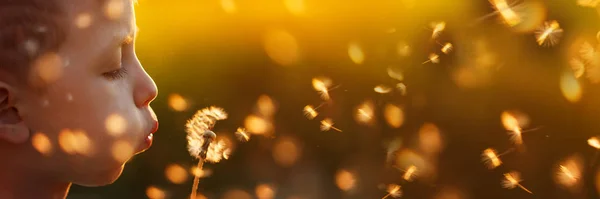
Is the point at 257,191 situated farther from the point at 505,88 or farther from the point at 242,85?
the point at 505,88

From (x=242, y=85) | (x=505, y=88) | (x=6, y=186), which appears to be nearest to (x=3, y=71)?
(x=6, y=186)

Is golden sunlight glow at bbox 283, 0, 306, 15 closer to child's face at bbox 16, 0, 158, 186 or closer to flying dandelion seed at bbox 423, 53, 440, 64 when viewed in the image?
flying dandelion seed at bbox 423, 53, 440, 64

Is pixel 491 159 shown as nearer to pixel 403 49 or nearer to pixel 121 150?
pixel 403 49

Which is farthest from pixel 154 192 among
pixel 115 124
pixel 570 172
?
pixel 570 172

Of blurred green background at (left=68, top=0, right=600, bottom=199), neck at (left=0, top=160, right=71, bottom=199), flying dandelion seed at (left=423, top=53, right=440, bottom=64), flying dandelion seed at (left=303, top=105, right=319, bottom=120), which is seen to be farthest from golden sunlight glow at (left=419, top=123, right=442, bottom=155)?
neck at (left=0, top=160, right=71, bottom=199)

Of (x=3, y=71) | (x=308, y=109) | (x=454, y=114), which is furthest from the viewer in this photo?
(x=308, y=109)

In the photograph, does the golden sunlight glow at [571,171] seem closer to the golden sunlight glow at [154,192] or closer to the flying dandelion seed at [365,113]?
the flying dandelion seed at [365,113]

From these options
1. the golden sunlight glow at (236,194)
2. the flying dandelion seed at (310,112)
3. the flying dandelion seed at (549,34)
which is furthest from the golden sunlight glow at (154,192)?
the flying dandelion seed at (549,34)
